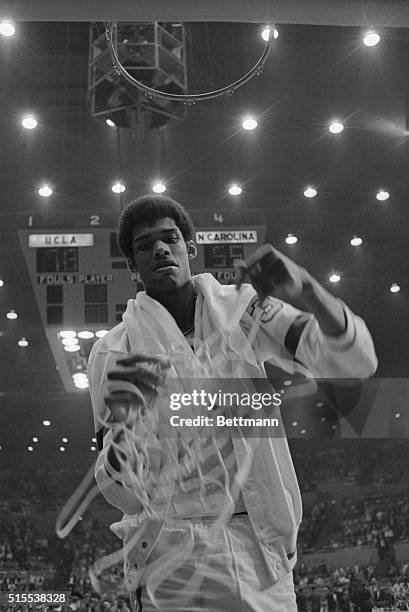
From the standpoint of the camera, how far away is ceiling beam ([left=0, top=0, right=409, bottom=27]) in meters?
0.49

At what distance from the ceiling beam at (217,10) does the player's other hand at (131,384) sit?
244 mm

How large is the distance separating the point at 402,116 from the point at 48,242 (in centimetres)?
88

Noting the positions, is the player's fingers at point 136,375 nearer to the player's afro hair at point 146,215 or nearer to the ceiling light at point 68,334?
the player's afro hair at point 146,215

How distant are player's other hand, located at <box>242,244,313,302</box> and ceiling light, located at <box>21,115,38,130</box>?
150 centimetres

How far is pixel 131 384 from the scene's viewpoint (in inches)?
22.8

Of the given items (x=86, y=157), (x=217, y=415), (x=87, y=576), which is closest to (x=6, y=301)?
(x=86, y=157)

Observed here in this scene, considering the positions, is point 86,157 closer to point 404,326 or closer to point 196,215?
point 196,215

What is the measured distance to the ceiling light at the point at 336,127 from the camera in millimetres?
1931

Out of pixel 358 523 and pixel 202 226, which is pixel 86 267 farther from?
pixel 358 523

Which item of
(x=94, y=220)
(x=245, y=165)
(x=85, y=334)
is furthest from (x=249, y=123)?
(x=85, y=334)

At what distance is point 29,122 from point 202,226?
54cm

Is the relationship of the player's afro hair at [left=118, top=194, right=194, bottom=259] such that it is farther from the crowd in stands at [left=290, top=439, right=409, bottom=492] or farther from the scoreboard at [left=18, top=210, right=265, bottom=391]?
the scoreboard at [left=18, top=210, right=265, bottom=391]

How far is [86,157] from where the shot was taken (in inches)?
80.0

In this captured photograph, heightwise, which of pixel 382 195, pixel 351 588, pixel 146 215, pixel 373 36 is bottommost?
pixel 351 588
